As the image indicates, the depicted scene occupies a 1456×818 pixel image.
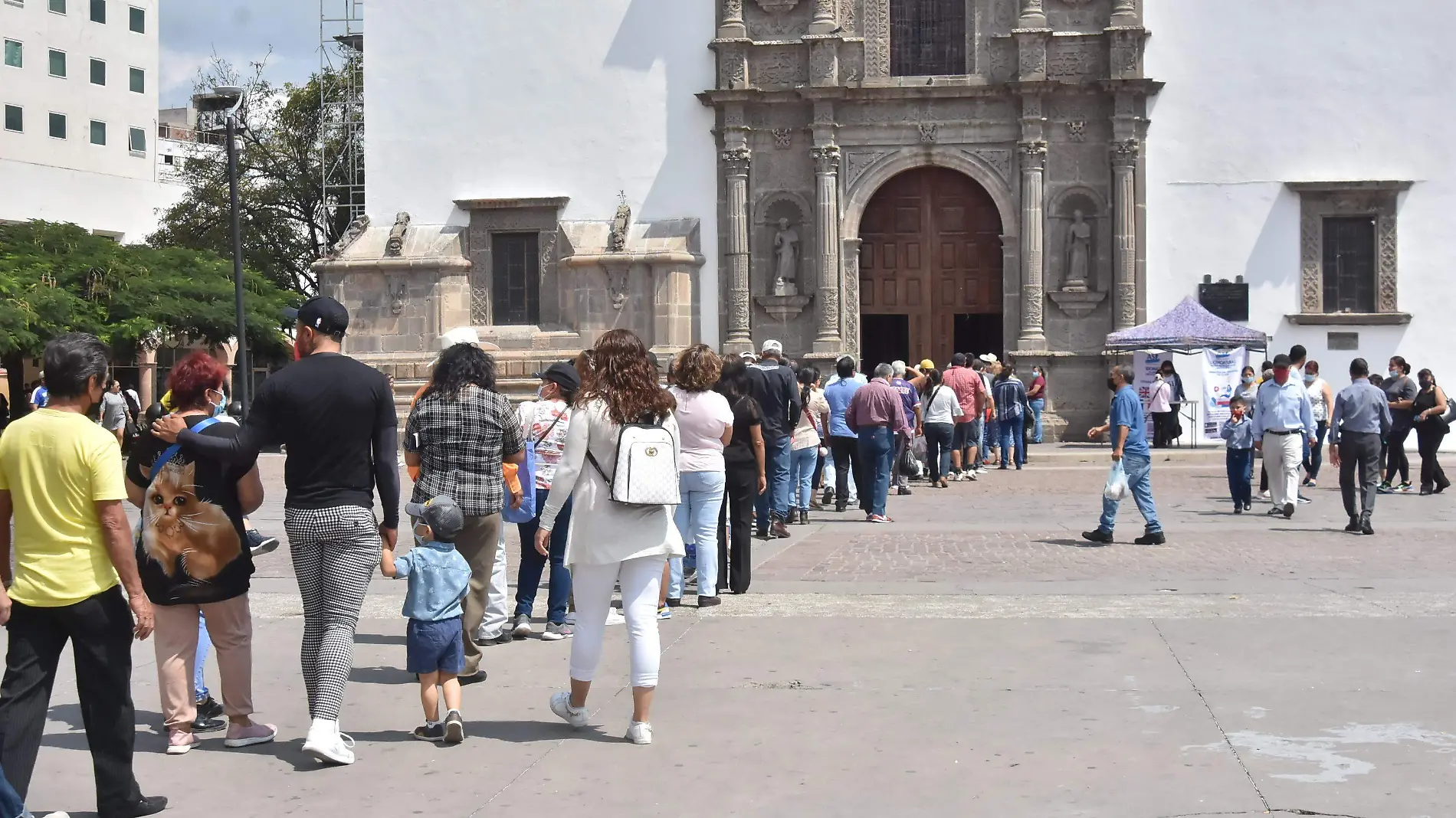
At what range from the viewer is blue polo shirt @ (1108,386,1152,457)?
1405 centimetres

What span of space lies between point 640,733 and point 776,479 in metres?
8.53

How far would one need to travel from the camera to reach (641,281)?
94.4 ft

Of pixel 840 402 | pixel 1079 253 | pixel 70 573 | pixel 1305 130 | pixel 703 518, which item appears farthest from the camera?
pixel 1079 253

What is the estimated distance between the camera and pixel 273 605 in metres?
Answer: 11.3

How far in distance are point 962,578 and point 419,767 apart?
20.4 feet

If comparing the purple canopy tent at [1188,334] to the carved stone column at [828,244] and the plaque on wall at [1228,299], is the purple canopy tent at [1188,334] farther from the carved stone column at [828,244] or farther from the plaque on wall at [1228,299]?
the carved stone column at [828,244]

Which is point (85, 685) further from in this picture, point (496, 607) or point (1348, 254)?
point (1348, 254)

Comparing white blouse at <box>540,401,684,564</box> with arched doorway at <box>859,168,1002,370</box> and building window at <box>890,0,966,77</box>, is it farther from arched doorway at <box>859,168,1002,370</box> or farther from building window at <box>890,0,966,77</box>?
building window at <box>890,0,966,77</box>

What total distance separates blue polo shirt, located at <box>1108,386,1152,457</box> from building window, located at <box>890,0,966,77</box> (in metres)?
15.3

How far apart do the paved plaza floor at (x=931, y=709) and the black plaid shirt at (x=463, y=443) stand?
1017 mm

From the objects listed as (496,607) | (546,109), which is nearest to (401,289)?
(546,109)

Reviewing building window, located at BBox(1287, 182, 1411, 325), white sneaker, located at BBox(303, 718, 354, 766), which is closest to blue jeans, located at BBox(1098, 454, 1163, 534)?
white sneaker, located at BBox(303, 718, 354, 766)

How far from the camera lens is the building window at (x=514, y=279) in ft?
97.9

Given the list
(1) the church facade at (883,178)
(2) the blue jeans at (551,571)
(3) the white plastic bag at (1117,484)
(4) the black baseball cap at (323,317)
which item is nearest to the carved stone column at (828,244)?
(1) the church facade at (883,178)
